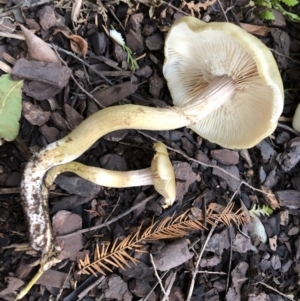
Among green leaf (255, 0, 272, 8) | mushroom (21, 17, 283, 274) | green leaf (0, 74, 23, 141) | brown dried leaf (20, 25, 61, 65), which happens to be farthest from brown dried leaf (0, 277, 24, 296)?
green leaf (255, 0, 272, 8)

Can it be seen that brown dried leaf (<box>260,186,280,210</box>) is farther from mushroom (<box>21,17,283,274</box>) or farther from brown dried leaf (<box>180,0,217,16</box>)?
brown dried leaf (<box>180,0,217,16</box>)

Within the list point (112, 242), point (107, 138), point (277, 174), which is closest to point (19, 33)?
point (107, 138)

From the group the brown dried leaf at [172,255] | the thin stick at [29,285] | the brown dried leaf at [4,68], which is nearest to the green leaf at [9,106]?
the brown dried leaf at [4,68]

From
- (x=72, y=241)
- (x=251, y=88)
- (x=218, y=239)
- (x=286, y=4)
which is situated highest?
(x=286, y=4)

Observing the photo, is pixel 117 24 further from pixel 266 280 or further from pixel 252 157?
pixel 266 280

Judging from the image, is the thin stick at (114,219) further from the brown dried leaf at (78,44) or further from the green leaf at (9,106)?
the brown dried leaf at (78,44)

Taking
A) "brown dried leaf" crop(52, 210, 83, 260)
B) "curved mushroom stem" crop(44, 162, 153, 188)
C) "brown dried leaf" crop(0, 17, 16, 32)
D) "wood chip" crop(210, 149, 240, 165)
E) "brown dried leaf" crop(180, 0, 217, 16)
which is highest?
"brown dried leaf" crop(0, 17, 16, 32)

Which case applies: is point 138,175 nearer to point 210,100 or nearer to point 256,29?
point 210,100

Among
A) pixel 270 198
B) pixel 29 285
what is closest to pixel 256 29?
pixel 270 198
